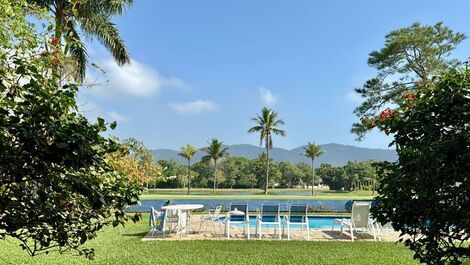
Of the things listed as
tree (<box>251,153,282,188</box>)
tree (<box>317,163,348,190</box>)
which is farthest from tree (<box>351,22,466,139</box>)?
tree (<box>317,163,348,190</box>)

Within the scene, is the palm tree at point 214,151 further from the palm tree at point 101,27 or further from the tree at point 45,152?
the tree at point 45,152

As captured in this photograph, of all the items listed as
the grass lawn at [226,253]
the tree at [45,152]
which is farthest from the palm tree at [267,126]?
the tree at [45,152]

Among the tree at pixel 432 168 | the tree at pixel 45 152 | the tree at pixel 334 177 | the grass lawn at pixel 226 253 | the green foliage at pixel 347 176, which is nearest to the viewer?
the tree at pixel 45 152

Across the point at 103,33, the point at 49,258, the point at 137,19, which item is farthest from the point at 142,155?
the point at 49,258

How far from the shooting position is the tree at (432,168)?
239 centimetres

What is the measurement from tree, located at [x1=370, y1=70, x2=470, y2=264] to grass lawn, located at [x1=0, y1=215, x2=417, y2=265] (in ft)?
14.9

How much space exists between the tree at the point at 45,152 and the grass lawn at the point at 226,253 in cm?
478

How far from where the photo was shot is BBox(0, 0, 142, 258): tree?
177cm

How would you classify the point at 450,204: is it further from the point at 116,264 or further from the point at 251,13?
the point at 251,13

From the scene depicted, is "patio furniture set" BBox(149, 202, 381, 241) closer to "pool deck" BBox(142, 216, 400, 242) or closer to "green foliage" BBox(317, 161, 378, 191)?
"pool deck" BBox(142, 216, 400, 242)

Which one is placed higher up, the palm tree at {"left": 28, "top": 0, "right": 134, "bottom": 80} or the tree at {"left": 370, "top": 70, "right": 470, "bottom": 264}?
the palm tree at {"left": 28, "top": 0, "right": 134, "bottom": 80}

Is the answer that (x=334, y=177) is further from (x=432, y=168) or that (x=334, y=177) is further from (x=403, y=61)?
(x=432, y=168)

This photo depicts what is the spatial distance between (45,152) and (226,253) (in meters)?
6.73

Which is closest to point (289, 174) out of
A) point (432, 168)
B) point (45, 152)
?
point (432, 168)
